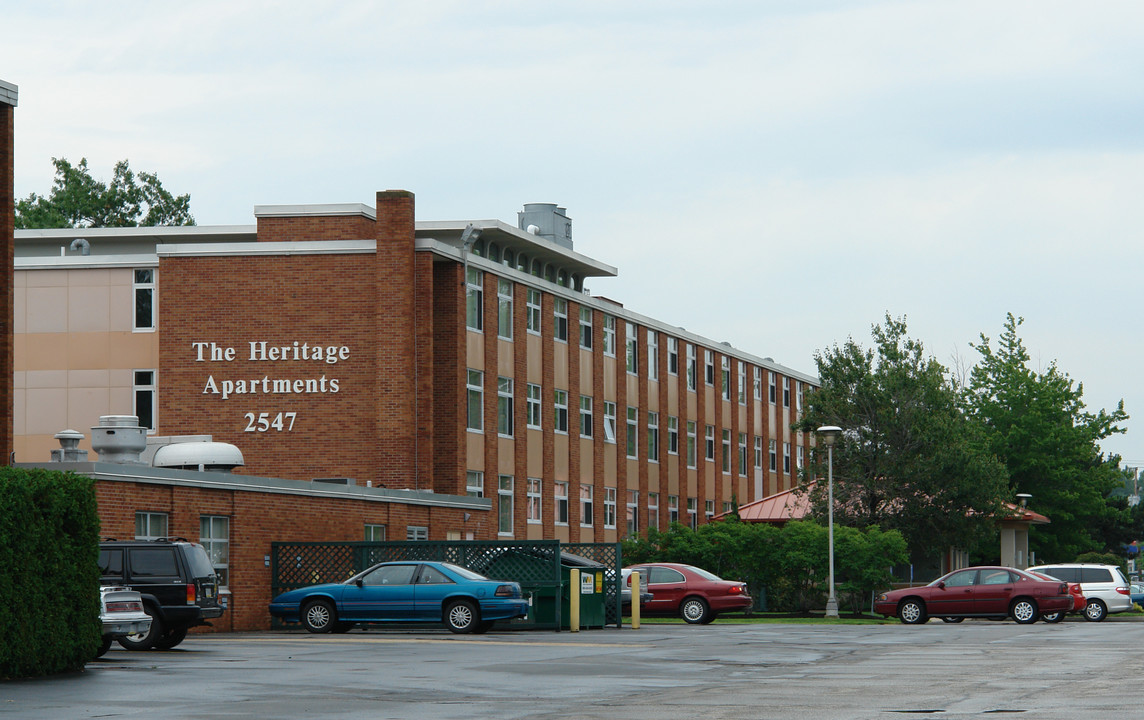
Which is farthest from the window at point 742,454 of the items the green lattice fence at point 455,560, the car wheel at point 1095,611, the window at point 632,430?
the green lattice fence at point 455,560

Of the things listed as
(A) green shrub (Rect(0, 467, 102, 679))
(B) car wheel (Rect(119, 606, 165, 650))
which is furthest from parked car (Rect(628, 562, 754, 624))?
(A) green shrub (Rect(0, 467, 102, 679))

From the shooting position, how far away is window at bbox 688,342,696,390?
6531 centimetres

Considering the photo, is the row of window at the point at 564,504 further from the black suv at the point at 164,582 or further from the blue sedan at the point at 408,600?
the black suv at the point at 164,582

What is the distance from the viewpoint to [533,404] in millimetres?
51812

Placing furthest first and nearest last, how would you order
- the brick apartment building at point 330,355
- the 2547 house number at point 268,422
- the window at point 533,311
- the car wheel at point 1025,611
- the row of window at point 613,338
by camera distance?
the window at point 533,311 < the row of window at point 613,338 < the 2547 house number at point 268,422 < the brick apartment building at point 330,355 < the car wheel at point 1025,611

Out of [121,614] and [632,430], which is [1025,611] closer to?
[121,614]

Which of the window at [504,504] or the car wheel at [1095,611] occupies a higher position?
the window at [504,504]

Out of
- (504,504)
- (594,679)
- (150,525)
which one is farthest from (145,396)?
(594,679)

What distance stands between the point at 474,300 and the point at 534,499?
759 cm

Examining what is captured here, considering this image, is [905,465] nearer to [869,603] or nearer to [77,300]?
[869,603]

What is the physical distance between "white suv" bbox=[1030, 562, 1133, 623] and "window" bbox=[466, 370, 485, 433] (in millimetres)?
16031

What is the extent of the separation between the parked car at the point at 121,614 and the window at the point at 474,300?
25.3 metres

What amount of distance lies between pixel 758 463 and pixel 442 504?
111ft

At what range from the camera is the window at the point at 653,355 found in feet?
202
